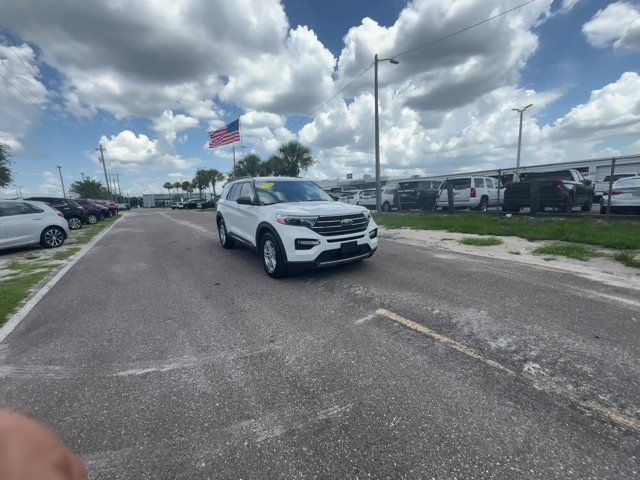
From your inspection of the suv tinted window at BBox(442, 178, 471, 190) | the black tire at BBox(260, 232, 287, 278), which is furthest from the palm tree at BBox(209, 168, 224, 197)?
the black tire at BBox(260, 232, 287, 278)

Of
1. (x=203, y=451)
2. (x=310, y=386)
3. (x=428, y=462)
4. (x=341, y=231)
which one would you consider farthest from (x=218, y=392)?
(x=341, y=231)

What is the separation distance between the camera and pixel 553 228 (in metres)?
9.08

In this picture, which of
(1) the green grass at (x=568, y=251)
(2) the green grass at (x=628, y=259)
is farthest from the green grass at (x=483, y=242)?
(2) the green grass at (x=628, y=259)

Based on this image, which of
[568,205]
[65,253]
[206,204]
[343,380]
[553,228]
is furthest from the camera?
[206,204]

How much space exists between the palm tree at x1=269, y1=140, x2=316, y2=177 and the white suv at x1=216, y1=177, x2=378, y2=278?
2883cm

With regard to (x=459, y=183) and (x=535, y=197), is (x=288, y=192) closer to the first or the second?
(x=535, y=197)

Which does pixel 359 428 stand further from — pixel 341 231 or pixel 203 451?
pixel 341 231

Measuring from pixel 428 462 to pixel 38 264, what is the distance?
9673mm

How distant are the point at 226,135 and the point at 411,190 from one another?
19.5m

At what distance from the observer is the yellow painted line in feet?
7.08

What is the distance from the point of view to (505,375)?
8.79 feet

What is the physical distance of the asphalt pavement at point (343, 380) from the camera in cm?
195

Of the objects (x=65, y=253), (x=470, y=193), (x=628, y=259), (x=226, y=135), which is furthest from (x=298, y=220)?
(x=226, y=135)

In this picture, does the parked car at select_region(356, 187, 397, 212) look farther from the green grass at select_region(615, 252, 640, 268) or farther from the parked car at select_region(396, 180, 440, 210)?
the green grass at select_region(615, 252, 640, 268)
